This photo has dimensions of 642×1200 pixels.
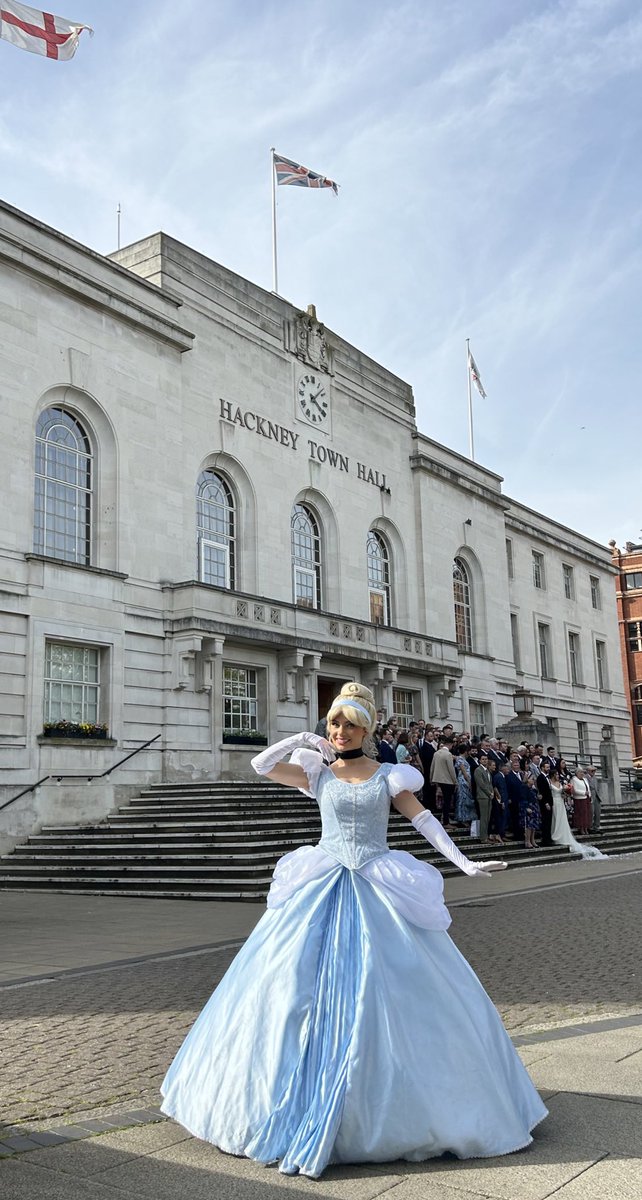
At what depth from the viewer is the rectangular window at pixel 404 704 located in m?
31.3

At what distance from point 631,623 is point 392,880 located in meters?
66.3

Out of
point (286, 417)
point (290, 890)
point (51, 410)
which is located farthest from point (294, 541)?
point (290, 890)

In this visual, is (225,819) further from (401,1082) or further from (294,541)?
(401,1082)

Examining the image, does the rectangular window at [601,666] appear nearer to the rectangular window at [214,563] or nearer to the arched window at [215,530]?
the arched window at [215,530]

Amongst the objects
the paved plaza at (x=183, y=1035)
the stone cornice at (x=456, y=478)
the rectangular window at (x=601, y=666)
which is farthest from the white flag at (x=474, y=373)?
Result: the paved plaza at (x=183, y=1035)

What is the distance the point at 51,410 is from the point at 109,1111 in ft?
65.2

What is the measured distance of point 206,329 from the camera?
27.2m

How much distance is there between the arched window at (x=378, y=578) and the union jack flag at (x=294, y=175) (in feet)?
34.5

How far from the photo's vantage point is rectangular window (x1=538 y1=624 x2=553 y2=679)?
43537 millimetres

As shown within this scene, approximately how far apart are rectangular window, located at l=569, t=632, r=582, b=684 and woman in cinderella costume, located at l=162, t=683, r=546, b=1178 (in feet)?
139

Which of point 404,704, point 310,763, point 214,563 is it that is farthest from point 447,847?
point 404,704

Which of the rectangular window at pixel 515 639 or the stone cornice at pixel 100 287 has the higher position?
the stone cornice at pixel 100 287

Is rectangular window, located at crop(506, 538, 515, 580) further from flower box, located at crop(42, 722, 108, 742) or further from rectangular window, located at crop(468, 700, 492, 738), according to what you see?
flower box, located at crop(42, 722, 108, 742)

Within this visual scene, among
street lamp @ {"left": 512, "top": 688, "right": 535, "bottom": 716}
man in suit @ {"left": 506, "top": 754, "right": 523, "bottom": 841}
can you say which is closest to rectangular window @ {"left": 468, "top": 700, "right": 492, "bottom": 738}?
street lamp @ {"left": 512, "top": 688, "right": 535, "bottom": 716}
